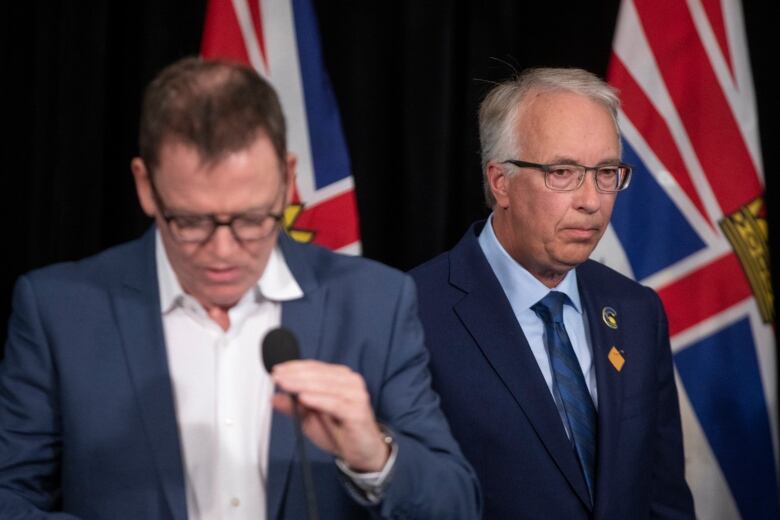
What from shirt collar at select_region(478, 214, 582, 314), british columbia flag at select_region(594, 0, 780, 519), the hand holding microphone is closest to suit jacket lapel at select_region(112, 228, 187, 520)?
the hand holding microphone

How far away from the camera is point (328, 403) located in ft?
4.31

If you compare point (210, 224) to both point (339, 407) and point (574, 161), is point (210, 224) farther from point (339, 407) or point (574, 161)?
point (574, 161)

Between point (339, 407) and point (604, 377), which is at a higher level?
point (339, 407)

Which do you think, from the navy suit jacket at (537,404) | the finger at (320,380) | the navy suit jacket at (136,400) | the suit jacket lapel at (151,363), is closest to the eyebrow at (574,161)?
the navy suit jacket at (537,404)

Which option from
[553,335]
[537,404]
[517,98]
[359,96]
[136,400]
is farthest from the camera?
[359,96]

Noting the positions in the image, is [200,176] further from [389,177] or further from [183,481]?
[389,177]

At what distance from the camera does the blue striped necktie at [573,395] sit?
7.23 feet

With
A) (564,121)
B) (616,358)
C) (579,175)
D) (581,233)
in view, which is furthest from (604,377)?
(564,121)

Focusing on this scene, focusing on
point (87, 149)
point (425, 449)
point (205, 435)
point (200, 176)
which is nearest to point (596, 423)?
point (425, 449)

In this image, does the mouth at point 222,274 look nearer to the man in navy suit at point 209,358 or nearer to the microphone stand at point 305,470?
the man in navy suit at point 209,358

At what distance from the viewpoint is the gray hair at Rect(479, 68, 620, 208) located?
2.39 m

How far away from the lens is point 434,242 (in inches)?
117

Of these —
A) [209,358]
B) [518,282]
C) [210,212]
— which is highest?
[210,212]

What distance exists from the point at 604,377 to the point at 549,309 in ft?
0.60
